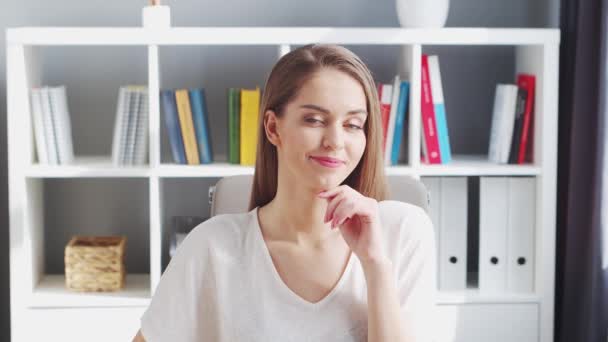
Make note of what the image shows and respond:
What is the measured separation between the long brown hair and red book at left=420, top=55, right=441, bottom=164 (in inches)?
50.5

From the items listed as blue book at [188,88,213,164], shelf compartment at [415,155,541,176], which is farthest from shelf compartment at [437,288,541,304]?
blue book at [188,88,213,164]

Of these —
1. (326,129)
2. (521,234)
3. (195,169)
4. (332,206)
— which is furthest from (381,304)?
Result: (521,234)

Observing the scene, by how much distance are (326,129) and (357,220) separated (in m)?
0.15

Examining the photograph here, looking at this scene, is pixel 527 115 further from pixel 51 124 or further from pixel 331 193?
pixel 331 193

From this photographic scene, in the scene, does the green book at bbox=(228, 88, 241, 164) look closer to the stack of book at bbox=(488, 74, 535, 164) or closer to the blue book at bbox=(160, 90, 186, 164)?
the blue book at bbox=(160, 90, 186, 164)

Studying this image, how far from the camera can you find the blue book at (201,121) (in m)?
2.82

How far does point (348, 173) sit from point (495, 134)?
1.54 m

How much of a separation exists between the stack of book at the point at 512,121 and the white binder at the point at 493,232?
91mm

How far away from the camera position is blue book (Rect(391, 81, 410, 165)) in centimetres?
281

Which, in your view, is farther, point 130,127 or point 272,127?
point 130,127

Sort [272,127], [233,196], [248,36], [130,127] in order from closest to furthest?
[272,127], [233,196], [248,36], [130,127]

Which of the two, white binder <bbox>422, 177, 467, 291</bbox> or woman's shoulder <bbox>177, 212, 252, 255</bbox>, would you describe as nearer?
woman's shoulder <bbox>177, 212, 252, 255</bbox>

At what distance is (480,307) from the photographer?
9.34 ft

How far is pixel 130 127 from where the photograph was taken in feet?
9.27
